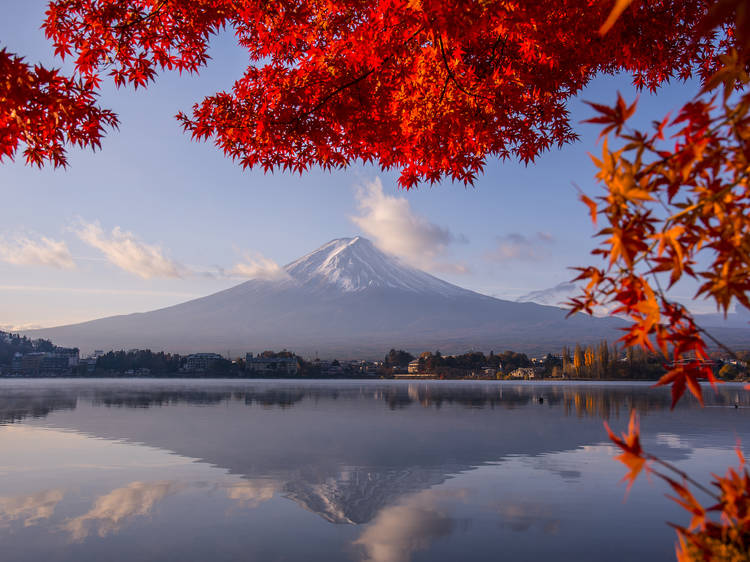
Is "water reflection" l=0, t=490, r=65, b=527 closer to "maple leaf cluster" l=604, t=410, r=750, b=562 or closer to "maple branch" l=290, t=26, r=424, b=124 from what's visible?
"maple branch" l=290, t=26, r=424, b=124

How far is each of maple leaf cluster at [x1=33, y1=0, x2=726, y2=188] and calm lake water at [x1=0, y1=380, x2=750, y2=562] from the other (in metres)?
4.50

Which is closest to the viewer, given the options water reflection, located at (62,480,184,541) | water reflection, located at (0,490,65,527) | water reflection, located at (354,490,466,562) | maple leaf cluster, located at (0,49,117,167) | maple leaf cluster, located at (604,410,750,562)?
maple leaf cluster, located at (604,410,750,562)

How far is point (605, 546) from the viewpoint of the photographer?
6.48 m

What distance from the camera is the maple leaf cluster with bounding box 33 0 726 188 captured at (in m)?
5.88

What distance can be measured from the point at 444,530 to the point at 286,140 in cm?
518

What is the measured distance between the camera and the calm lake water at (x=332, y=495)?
6422mm

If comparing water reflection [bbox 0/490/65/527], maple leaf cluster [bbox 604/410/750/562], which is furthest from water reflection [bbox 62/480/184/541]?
maple leaf cluster [bbox 604/410/750/562]

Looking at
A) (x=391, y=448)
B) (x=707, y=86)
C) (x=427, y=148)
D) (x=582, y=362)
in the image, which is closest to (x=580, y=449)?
(x=391, y=448)

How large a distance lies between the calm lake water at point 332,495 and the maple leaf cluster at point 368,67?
14.8ft

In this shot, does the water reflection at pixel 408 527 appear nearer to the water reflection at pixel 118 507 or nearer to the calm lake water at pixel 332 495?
the calm lake water at pixel 332 495

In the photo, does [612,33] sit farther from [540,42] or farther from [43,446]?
[43,446]

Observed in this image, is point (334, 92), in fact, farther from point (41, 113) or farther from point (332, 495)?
point (332, 495)

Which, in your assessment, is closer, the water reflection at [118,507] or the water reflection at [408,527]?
the water reflection at [408,527]

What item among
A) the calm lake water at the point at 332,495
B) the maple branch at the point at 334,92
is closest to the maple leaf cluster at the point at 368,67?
the maple branch at the point at 334,92
